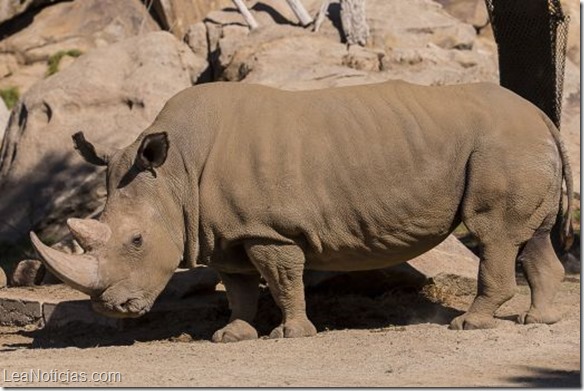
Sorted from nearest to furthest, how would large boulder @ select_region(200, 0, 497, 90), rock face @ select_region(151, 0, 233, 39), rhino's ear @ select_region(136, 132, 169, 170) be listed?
rhino's ear @ select_region(136, 132, 169, 170)
large boulder @ select_region(200, 0, 497, 90)
rock face @ select_region(151, 0, 233, 39)

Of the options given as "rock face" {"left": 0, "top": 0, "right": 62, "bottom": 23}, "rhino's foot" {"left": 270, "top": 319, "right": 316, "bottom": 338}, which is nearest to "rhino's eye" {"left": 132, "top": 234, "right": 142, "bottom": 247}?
"rhino's foot" {"left": 270, "top": 319, "right": 316, "bottom": 338}

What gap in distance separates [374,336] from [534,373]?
203 cm

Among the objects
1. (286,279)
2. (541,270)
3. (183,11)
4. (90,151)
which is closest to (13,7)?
(183,11)

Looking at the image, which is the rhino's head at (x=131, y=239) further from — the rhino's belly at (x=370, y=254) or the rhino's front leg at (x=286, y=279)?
the rhino's belly at (x=370, y=254)

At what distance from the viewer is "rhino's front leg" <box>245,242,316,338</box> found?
11336 millimetres

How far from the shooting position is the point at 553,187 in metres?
11.5

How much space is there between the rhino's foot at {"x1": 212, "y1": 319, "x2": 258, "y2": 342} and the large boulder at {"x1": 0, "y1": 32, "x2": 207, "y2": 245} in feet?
22.7

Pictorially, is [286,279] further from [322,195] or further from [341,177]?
[341,177]

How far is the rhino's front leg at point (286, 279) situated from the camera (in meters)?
11.3

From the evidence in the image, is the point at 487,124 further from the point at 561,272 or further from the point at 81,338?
the point at 81,338

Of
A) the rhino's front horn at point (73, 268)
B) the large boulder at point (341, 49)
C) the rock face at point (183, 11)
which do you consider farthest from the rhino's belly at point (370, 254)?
the rock face at point (183, 11)

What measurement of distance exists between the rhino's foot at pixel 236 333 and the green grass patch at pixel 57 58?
12070mm

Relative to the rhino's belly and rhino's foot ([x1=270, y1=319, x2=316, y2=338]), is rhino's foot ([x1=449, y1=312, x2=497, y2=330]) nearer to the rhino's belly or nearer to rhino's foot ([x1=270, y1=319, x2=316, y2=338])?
the rhino's belly

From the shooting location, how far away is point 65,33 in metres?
23.9
